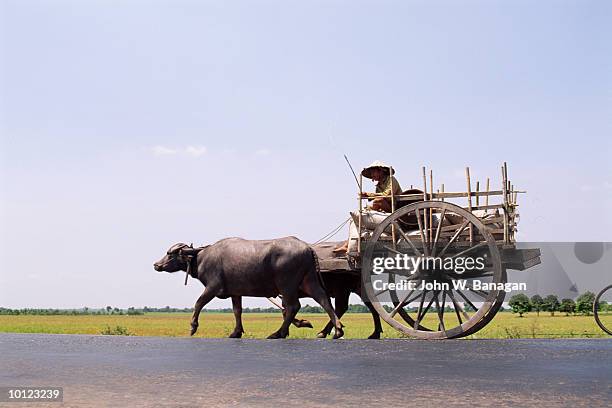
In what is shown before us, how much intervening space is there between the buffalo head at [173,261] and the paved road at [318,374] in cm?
385

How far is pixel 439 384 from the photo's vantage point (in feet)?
18.5

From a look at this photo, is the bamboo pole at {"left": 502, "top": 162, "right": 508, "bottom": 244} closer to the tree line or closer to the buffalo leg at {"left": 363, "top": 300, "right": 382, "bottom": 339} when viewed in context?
the buffalo leg at {"left": 363, "top": 300, "right": 382, "bottom": 339}

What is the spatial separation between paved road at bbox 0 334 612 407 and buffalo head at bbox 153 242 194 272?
3.85 m

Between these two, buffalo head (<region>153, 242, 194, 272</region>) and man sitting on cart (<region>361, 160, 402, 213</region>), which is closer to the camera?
man sitting on cart (<region>361, 160, 402, 213</region>)

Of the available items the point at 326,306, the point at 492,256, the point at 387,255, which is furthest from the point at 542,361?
the point at 326,306

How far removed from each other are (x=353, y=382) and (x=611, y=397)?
6.23ft

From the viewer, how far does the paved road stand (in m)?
4.90

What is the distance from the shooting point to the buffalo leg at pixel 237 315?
12.8 m

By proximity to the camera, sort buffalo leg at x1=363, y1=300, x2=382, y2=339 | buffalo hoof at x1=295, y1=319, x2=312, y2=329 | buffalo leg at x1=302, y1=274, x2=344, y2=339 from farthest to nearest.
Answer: buffalo hoof at x1=295, y1=319, x2=312, y2=329 < buffalo leg at x1=363, y1=300, x2=382, y2=339 < buffalo leg at x1=302, y1=274, x2=344, y2=339

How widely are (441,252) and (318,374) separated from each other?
545 centimetres

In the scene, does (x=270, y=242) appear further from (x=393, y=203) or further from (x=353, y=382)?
(x=353, y=382)

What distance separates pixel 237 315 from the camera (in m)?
12.9

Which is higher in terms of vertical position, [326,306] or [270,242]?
[270,242]

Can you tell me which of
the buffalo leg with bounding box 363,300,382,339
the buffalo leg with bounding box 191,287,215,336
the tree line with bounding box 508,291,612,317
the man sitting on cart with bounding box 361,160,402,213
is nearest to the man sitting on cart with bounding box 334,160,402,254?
the man sitting on cart with bounding box 361,160,402,213
